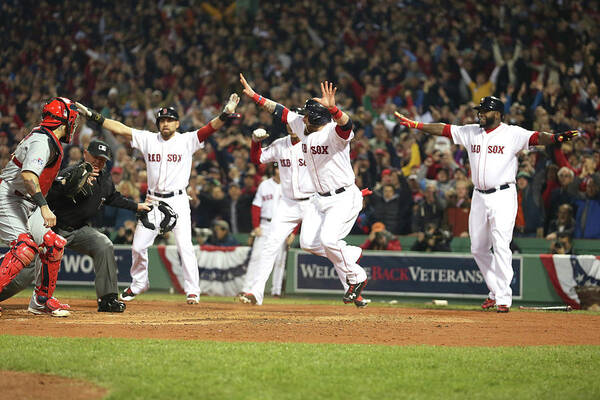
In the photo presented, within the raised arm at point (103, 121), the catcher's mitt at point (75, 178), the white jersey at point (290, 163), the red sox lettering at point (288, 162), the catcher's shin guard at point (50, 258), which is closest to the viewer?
the catcher's shin guard at point (50, 258)

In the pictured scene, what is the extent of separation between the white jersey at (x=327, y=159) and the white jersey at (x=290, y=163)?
1699mm

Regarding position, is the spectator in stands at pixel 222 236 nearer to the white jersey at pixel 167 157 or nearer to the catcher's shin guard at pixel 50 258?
the white jersey at pixel 167 157

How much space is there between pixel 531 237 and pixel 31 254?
8.84m

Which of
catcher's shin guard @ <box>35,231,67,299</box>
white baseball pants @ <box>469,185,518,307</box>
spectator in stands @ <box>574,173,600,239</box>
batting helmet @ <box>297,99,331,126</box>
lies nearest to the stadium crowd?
spectator in stands @ <box>574,173,600,239</box>

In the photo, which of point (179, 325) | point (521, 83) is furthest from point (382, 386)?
point (521, 83)

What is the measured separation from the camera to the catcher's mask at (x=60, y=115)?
929 centimetres

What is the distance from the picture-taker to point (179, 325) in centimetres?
923

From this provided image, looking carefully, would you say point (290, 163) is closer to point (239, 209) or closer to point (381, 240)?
point (381, 240)

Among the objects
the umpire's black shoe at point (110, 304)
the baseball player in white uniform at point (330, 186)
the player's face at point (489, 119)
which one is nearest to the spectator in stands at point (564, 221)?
the player's face at point (489, 119)

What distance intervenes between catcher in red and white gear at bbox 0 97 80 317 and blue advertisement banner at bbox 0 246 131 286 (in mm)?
6650

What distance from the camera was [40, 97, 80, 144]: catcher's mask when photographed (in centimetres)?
929

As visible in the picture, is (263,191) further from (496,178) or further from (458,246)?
(496,178)

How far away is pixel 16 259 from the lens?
9023mm

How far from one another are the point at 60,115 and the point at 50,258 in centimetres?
161
